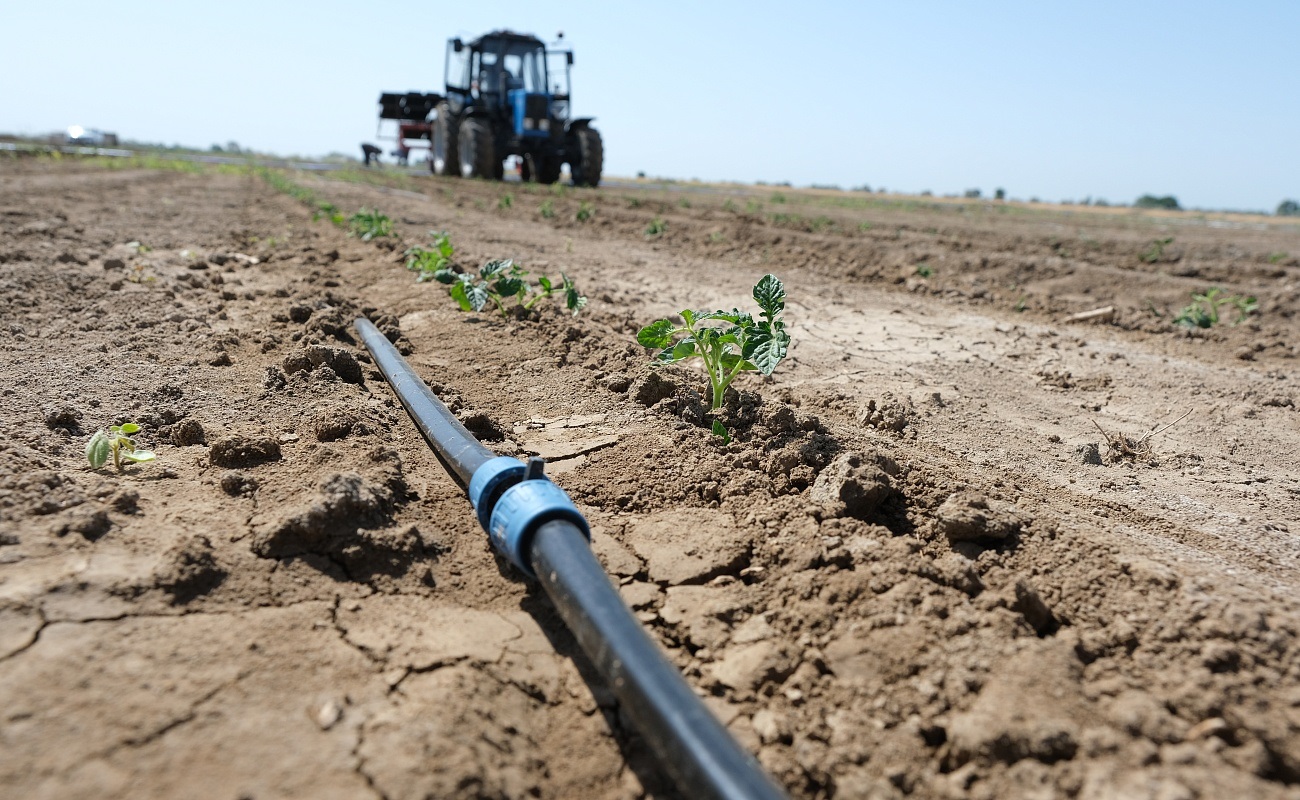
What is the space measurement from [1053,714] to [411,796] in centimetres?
115

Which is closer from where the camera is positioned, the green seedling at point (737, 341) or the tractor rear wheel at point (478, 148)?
the green seedling at point (737, 341)

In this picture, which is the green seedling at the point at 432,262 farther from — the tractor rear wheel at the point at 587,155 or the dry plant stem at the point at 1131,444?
the tractor rear wheel at the point at 587,155

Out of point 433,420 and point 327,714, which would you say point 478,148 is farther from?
point 327,714

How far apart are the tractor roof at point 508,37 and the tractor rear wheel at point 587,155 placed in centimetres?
190

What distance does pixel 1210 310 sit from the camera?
5539 mm

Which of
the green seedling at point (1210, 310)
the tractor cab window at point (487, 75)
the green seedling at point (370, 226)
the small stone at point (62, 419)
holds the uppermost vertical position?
the tractor cab window at point (487, 75)

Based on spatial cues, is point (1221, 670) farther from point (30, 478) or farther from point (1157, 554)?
point (30, 478)

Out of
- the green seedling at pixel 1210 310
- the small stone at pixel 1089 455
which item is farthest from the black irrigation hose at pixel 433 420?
the green seedling at pixel 1210 310

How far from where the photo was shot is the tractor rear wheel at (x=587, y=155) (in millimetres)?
15945

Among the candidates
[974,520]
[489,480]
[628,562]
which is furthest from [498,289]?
[974,520]

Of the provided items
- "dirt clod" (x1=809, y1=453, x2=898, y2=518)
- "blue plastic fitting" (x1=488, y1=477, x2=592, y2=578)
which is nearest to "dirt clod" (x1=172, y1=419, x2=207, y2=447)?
"blue plastic fitting" (x1=488, y1=477, x2=592, y2=578)

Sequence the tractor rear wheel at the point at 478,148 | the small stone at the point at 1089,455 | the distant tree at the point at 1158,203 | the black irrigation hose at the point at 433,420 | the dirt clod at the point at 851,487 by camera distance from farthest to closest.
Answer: the distant tree at the point at 1158,203 → the tractor rear wheel at the point at 478,148 → the small stone at the point at 1089,455 → the black irrigation hose at the point at 433,420 → the dirt clod at the point at 851,487

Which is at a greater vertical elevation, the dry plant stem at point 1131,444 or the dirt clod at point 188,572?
the dry plant stem at point 1131,444

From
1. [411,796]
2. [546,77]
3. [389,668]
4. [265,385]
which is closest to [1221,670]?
[411,796]
